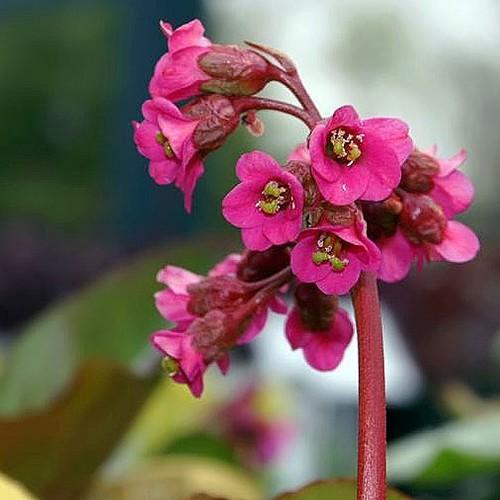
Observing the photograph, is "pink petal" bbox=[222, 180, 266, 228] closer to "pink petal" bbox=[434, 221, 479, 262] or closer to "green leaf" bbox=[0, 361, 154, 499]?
"pink petal" bbox=[434, 221, 479, 262]

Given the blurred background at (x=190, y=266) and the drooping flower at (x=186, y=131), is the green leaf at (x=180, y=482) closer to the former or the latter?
the blurred background at (x=190, y=266)

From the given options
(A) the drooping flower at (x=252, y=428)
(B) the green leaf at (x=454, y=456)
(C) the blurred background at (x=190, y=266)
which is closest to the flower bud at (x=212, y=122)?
(C) the blurred background at (x=190, y=266)

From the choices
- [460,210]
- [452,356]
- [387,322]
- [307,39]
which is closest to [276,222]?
[460,210]

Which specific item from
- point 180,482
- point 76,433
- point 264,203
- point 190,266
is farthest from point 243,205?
point 190,266

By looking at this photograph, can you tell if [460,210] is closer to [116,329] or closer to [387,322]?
[116,329]

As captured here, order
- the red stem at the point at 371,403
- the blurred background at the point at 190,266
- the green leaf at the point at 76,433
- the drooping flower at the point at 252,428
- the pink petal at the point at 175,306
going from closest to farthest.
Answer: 1. the red stem at the point at 371,403
2. the pink petal at the point at 175,306
3. the green leaf at the point at 76,433
4. the blurred background at the point at 190,266
5. the drooping flower at the point at 252,428

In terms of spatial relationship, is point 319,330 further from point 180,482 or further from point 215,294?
point 180,482
